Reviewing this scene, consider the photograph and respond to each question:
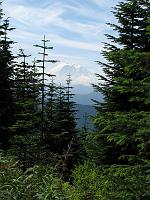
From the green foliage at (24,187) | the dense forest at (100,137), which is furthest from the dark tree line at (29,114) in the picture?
the green foliage at (24,187)

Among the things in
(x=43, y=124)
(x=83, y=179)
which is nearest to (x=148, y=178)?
(x=83, y=179)

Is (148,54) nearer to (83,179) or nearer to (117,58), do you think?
(117,58)

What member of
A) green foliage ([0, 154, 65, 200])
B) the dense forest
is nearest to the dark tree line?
the dense forest

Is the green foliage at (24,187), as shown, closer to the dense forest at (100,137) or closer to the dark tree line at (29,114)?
the dense forest at (100,137)

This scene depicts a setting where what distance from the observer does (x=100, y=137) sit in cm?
1970

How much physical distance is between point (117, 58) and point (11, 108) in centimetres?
1945

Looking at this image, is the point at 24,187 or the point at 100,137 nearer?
the point at 24,187

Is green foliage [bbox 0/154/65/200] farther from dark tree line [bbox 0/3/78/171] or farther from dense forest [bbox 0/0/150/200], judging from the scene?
dark tree line [bbox 0/3/78/171]

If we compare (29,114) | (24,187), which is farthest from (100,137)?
(24,187)

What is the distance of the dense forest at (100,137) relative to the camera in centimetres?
648

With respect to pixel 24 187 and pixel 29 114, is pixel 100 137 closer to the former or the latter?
pixel 29 114

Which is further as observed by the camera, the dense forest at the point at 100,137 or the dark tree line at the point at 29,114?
the dark tree line at the point at 29,114

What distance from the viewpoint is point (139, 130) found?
8.73 metres

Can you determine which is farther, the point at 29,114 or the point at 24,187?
the point at 29,114
